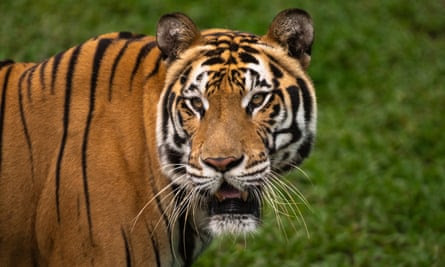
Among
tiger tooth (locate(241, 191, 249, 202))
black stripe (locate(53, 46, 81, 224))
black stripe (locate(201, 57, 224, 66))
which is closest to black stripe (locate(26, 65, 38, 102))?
black stripe (locate(53, 46, 81, 224))

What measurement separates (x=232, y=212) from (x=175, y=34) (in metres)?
0.68

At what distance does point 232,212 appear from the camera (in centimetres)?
273

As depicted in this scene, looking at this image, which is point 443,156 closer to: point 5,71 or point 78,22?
point 78,22

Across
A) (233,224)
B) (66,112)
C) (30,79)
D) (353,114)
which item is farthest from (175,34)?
(353,114)

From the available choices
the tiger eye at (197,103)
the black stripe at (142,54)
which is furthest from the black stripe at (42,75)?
the tiger eye at (197,103)

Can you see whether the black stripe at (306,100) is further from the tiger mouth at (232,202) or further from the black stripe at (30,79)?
the black stripe at (30,79)

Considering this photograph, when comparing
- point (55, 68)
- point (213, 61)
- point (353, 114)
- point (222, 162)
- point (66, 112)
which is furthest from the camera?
point (353, 114)

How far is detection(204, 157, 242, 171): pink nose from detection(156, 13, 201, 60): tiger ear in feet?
1.59

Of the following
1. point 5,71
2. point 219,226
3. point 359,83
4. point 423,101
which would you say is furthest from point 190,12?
point 219,226

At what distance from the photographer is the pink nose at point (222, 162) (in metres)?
2.56

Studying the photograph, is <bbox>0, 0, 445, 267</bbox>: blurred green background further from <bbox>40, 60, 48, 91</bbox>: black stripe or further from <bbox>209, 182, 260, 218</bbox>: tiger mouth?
<bbox>40, 60, 48, 91</bbox>: black stripe

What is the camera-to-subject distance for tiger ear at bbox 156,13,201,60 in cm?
281

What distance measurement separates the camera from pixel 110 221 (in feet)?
9.06

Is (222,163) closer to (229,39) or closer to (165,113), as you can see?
(165,113)
